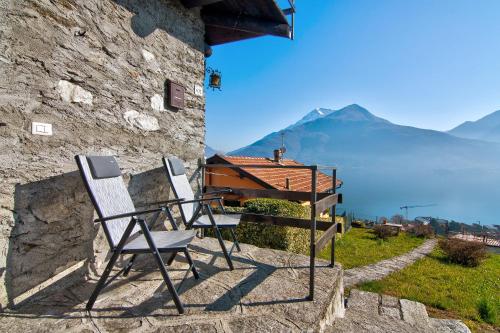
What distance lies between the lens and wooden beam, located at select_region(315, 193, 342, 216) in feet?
8.09

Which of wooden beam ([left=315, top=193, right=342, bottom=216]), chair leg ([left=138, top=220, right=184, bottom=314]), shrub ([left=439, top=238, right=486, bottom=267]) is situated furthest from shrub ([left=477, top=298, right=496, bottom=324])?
chair leg ([left=138, top=220, right=184, bottom=314])

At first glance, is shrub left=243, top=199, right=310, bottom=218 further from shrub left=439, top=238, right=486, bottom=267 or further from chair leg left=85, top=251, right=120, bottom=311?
chair leg left=85, top=251, right=120, bottom=311

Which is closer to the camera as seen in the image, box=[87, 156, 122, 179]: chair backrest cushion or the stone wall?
the stone wall

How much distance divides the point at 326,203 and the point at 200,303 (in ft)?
4.62

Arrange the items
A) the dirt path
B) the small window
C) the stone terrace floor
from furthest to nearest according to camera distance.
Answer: the small window
the dirt path
the stone terrace floor

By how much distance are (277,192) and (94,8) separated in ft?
7.94

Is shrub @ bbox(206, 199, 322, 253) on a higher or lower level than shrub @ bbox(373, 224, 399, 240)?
higher

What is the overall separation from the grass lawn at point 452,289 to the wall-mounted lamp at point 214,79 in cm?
476

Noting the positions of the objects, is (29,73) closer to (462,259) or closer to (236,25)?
(236,25)

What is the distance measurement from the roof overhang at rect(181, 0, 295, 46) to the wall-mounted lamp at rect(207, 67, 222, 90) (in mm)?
1003

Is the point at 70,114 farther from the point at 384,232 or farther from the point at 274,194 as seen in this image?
the point at 384,232

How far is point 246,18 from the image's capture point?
402cm

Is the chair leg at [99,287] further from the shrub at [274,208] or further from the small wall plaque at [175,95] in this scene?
the shrub at [274,208]

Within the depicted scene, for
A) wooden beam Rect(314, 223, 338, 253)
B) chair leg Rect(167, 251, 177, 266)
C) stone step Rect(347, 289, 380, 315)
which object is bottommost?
stone step Rect(347, 289, 380, 315)
